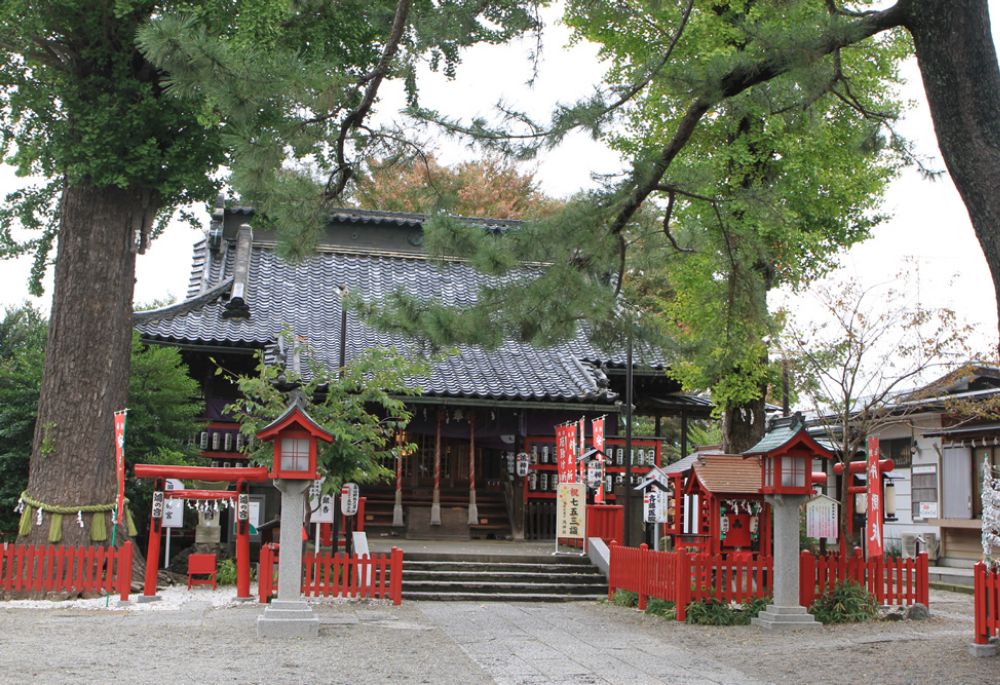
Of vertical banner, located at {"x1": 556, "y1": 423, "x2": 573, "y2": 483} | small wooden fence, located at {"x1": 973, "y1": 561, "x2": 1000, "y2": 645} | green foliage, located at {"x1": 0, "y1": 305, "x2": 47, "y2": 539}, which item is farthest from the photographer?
vertical banner, located at {"x1": 556, "y1": 423, "x2": 573, "y2": 483}

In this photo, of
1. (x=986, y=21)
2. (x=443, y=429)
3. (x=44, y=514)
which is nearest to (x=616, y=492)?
(x=443, y=429)

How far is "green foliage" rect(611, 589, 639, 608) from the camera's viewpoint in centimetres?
1416

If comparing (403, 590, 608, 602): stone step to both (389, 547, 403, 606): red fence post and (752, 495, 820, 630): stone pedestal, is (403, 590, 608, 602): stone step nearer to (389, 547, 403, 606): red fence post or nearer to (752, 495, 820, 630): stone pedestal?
(389, 547, 403, 606): red fence post

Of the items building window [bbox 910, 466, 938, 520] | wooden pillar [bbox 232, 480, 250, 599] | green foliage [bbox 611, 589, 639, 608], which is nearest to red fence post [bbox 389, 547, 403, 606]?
wooden pillar [bbox 232, 480, 250, 599]

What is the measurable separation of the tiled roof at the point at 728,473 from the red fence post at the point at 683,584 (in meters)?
2.00

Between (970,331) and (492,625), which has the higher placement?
(970,331)

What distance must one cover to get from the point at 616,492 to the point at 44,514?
33.8 ft

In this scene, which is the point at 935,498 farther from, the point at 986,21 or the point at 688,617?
the point at 986,21

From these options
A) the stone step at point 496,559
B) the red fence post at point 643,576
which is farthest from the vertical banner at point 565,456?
the red fence post at point 643,576

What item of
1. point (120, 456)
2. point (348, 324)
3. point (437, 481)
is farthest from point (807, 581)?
point (348, 324)

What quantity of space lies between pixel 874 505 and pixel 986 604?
3370 mm

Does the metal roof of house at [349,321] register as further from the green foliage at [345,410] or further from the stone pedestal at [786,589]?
the stone pedestal at [786,589]

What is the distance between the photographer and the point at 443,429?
20.2 meters

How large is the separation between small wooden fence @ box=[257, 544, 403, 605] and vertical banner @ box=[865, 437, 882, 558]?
5.86m
